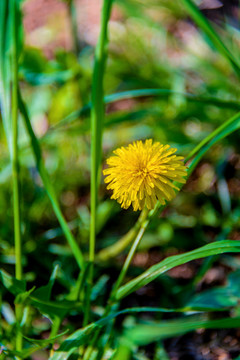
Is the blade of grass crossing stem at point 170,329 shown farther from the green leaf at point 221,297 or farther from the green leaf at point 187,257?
the green leaf at point 221,297

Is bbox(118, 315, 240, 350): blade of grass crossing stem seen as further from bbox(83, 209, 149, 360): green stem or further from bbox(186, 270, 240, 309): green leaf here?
bbox(186, 270, 240, 309): green leaf

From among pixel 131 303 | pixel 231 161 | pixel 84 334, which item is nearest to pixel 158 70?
pixel 231 161

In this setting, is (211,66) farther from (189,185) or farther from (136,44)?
(189,185)

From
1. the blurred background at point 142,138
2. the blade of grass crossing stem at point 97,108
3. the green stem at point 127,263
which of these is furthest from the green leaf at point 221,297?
the blade of grass crossing stem at point 97,108

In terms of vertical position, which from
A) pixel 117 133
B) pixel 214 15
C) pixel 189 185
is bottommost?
pixel 189 185

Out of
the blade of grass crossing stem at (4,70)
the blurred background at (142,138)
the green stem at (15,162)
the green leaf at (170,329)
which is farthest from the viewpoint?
the blurred background at (142,138)

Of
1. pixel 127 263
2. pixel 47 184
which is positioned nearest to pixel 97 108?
pixel 47 184

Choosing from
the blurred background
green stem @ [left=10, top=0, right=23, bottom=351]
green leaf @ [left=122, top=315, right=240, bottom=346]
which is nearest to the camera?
green leaf @ [left=122, top=315, right=240, bottom=346]

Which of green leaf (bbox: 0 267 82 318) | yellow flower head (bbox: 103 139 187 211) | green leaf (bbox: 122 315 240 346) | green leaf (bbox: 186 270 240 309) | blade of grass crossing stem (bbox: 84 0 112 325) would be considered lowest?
green leaf (bbox: 186 270 240 309)

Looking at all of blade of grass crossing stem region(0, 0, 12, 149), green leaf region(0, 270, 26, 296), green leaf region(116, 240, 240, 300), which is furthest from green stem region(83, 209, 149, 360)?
blade of grass crossing stem region(0, 0, 12, 149)
